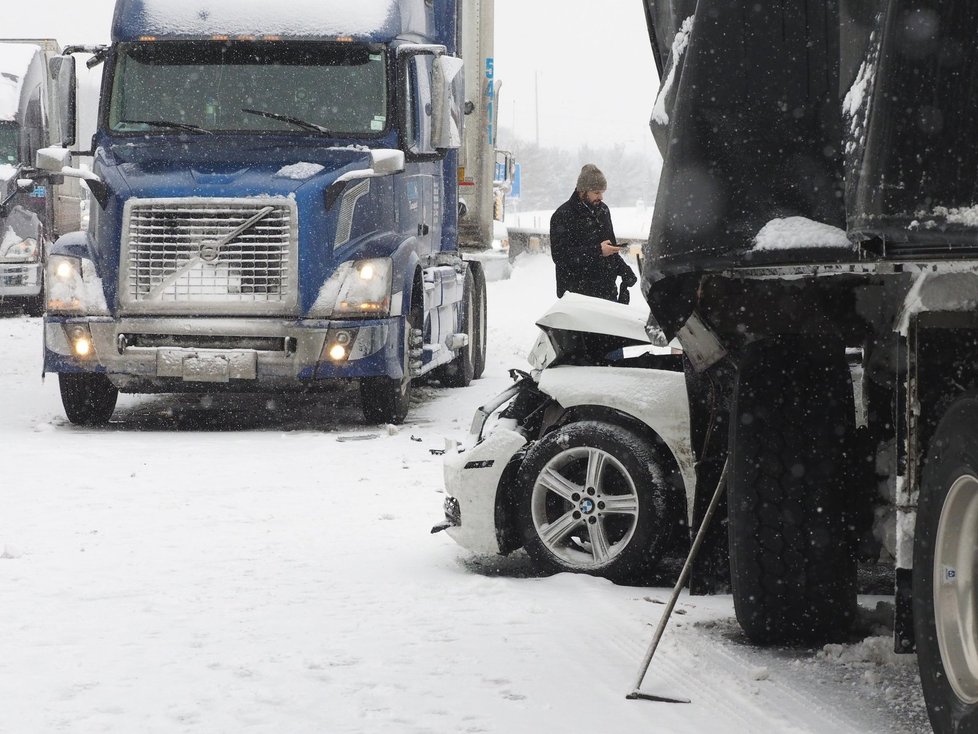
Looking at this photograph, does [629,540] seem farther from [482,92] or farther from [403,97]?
[482,92]

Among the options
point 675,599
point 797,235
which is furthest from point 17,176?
point 797,235

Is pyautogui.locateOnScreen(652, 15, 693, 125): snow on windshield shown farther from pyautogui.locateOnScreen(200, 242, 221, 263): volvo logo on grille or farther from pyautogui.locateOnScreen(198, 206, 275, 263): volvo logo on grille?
pyautogui.locateOnScreen(200, 242, 221, 263): volvo logo on grille

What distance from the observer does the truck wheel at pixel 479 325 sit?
53.2 feet

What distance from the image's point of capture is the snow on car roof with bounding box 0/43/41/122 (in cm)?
2197

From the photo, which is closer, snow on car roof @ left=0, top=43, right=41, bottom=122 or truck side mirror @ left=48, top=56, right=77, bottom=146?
truck side mirror @ left=48, top=56, right=77, bottom=146

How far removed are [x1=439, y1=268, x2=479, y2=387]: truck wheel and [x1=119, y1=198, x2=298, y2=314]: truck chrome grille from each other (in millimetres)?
4044

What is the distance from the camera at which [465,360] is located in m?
15.4

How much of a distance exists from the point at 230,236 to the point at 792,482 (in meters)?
7.02

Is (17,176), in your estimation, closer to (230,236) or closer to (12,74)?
(12,74)

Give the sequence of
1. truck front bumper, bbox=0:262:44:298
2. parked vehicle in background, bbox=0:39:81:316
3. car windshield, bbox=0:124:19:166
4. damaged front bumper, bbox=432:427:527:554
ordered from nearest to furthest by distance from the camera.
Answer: damaged front bumper, bbox=432:427:527:554, parked vehicle in background, bbox=0:39:81:316, car windshield, bbox=0:124:19:166, truck front bumper, bbox=0:262:44:298

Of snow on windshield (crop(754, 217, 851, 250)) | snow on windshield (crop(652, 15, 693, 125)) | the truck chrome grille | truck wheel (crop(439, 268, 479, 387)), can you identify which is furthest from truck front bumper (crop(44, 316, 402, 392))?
snow on windshield (crop(754, 217, 851, 250))

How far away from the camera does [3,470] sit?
9.55 m

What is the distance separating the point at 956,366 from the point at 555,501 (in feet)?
8.66

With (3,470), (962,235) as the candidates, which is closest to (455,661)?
(962,235)
